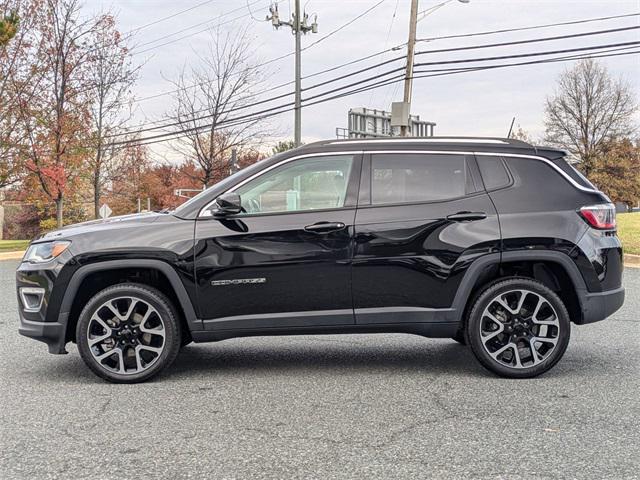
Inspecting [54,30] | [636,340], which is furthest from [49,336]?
[54,30]

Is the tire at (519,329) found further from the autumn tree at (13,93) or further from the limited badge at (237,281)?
the autumn tree at (13,93)

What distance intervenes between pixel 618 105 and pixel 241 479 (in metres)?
52.4

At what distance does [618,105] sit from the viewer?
4894 centimetres

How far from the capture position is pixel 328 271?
16.5 ft

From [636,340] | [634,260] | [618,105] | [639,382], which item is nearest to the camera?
[639,382]

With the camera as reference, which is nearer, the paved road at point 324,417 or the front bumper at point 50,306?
the paved road at point 324,417

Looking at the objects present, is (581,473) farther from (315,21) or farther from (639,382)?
(315,21)

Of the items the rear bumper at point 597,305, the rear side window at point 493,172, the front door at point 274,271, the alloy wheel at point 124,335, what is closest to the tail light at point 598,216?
the rear bumper at point 597,305

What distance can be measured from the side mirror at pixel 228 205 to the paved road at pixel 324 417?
132cm

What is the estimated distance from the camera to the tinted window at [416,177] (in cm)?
519

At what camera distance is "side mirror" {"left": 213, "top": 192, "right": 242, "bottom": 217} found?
4961mm

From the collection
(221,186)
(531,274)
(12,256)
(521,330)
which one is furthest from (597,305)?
(12,256)

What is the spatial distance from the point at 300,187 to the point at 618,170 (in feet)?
161

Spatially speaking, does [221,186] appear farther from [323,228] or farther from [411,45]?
[411,45]
